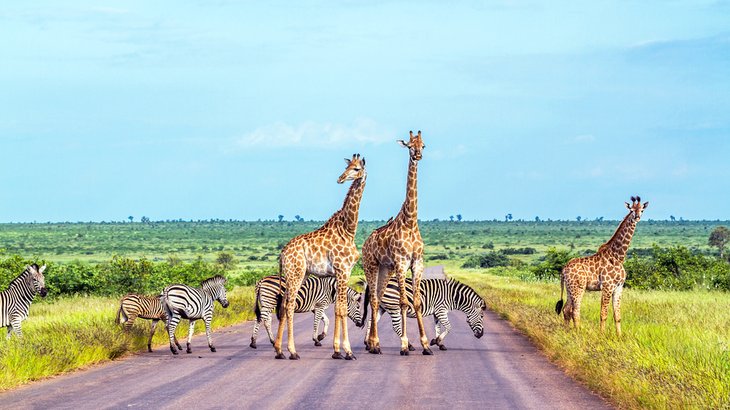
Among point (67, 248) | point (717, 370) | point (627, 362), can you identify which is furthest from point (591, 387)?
point (67, 248)

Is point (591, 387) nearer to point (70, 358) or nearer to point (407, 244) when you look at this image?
point (407, 244)

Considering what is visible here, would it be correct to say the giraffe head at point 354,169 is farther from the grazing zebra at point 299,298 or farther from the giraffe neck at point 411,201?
the grazing zebra at point 299,298

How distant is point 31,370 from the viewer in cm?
1455

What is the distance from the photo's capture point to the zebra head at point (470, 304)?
2048cm

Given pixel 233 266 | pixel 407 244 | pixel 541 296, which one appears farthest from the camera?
pixel 233 266

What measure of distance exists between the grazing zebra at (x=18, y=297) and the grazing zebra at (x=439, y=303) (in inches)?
267

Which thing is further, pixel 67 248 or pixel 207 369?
pixel 67 248

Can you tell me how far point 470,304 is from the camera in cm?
2062

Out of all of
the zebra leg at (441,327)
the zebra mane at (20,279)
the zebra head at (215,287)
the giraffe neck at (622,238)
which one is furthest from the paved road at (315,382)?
the zebra mane at (20,279)

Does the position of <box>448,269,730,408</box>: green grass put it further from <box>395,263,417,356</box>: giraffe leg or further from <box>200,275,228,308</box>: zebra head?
<box>200,275,228,308</box>: zebra head

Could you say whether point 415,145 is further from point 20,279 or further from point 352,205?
point 20,279

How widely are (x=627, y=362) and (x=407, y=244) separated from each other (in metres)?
5.17

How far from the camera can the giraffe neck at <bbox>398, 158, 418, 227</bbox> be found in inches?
725

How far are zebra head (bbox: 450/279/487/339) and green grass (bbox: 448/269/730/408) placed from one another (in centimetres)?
119
